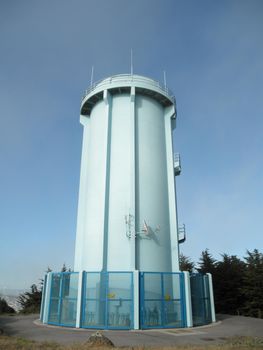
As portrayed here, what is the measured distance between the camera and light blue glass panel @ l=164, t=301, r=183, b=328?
18513 mm

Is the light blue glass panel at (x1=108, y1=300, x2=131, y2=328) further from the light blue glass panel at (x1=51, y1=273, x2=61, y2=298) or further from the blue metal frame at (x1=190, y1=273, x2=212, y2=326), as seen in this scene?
the blue metal frame at (x1=190, y1=273, x2=212, y2=326)

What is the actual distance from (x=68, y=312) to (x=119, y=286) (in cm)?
366

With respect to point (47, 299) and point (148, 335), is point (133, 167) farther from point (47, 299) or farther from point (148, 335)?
point (148, 335)

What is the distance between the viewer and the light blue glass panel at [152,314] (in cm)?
1794

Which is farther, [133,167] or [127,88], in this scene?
[127,88]

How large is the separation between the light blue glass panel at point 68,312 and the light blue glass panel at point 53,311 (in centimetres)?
52

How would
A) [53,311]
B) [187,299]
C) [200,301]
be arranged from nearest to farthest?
[187,299] < [53,311] < [200,301]

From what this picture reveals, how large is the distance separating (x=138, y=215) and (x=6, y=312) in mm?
18185

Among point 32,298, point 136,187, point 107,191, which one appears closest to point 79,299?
point 107,191

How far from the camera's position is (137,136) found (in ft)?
82.2

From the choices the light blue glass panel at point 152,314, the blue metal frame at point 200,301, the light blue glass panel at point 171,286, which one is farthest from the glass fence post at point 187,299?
the light blue glass panel at point 152,314

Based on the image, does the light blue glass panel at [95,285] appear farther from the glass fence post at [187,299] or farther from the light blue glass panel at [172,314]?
the glass fence post at [187,299]

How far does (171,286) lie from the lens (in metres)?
20.1

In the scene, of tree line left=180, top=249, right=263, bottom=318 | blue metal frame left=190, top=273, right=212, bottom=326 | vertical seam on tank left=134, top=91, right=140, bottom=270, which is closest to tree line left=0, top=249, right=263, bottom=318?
tree line left=180, top=249, right=263, bottom=318
